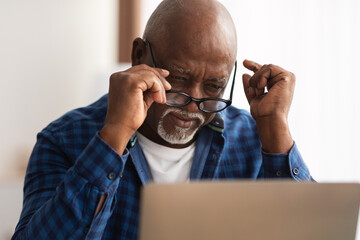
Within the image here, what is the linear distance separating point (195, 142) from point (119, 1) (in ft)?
5.64

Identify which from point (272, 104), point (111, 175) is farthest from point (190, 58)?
point (111, 175)

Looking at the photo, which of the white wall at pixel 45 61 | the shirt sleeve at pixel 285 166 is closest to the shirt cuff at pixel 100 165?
the shirt sleeve at pixel 285 166

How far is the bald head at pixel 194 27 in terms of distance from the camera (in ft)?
3.81

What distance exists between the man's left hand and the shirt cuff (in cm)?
48

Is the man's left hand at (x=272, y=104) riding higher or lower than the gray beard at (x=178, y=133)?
higher

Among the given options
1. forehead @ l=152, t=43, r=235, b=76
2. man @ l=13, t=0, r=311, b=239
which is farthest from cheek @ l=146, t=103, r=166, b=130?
forehead @ l=152, t=43, r=235, b=76

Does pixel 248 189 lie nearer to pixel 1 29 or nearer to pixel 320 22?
pixel 320 22

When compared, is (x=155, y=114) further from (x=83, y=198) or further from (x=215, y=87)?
(x=83, y=198)

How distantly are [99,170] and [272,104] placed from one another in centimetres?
59

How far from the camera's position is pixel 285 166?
3.81 ft

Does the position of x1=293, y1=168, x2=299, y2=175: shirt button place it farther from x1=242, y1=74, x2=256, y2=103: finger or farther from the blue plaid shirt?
x1=242, y1=74, x2=256, y2=103: finger

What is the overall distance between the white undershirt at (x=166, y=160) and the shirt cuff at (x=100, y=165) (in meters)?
0.37

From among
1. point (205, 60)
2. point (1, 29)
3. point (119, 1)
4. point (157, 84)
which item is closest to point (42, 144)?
point (157, 84)

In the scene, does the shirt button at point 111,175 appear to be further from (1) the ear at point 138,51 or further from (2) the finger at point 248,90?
(2) the finger at point 248,90
